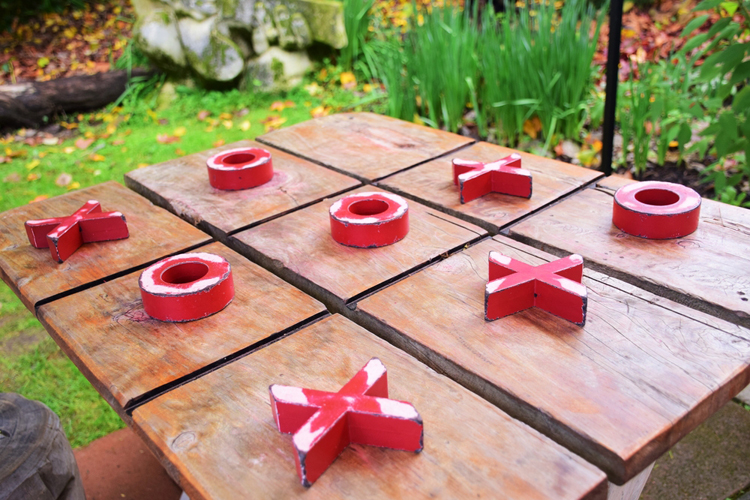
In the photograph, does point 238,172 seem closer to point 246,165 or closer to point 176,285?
point 246,165

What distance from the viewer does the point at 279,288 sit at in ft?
4.22

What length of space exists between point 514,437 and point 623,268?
0.53m

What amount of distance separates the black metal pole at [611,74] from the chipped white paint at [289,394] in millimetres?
1507

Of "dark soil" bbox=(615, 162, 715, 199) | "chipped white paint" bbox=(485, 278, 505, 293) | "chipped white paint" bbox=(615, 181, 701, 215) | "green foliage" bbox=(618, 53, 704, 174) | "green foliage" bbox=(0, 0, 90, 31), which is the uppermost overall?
"green foliage" bbox=(0, 0, 90, 31)

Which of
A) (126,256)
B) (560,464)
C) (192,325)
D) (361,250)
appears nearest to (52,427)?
(126,256)

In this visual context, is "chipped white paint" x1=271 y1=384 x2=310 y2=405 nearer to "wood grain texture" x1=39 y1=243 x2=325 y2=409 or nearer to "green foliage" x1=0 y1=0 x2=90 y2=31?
"wood grain texture" x1=39 y1=243 x2=325 y2=409

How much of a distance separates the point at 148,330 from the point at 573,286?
0.80 metres

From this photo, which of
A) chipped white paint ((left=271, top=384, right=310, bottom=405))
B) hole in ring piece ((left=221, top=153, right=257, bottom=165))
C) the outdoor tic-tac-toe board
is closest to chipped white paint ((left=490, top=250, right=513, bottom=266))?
the outdoor tic-tac-toe board

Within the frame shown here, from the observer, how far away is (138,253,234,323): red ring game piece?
116 cm

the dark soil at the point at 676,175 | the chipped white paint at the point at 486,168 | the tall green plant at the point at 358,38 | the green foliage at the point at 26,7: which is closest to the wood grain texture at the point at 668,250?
the chipped white paint at the point at 486,168

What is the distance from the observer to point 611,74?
2061 millimetres

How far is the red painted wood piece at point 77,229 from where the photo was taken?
1447mm

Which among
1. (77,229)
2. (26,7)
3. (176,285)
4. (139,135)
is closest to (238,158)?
(77,229)

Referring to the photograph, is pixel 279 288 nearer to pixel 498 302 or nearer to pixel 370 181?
pixel 498 302
